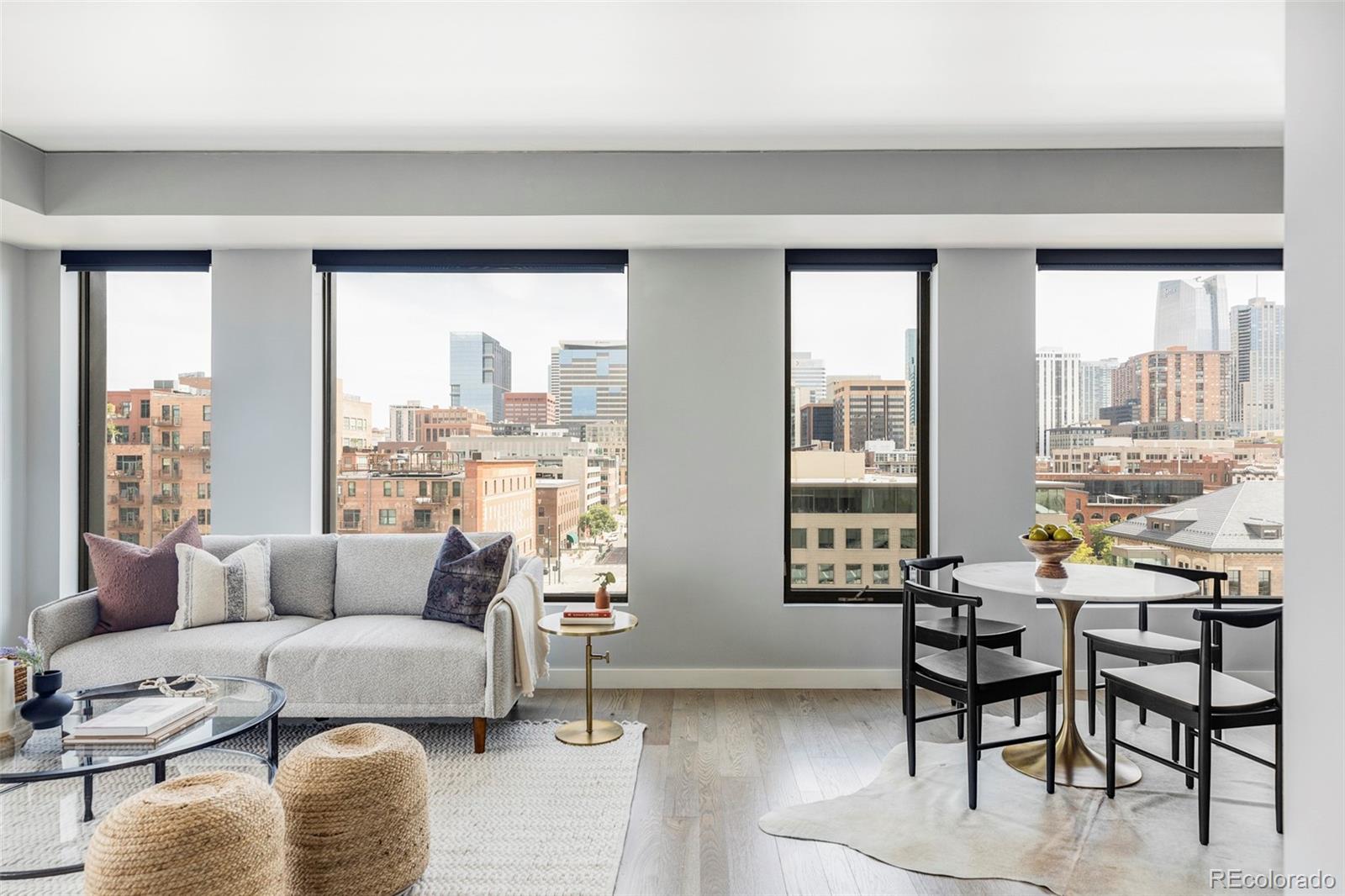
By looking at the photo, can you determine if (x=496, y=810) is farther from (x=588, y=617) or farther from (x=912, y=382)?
(x=912, y=382)

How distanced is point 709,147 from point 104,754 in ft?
10.8

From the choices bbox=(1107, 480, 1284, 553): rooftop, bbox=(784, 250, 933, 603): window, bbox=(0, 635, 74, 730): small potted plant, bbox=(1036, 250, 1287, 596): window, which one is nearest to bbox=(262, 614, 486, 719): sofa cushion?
bbox=(0, 635, 74, 730): small potted plant

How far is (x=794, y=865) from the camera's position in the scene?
2.45 metres

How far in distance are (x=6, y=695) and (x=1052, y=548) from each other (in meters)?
3.60

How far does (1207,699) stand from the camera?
2.52m

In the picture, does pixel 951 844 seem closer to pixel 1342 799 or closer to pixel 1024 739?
pixel 1024 739

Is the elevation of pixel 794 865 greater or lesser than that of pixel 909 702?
lesser

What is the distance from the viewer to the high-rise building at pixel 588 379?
4.59 metres

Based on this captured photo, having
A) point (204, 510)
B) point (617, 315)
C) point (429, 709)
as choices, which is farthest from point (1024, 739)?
point (204, 510)

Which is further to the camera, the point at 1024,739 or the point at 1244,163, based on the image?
the point at 1244,163

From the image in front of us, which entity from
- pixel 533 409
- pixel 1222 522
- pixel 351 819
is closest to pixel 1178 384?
pixel 1222 522

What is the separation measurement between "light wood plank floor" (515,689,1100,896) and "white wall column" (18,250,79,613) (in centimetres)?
284

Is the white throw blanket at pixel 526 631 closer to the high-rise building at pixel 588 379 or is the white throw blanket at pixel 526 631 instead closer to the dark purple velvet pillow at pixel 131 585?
the high-rise building at pixel 588 379

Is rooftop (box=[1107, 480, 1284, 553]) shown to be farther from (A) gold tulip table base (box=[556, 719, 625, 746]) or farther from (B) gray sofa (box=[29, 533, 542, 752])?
(B) gray sofa (box=[29, 533, 542, 752])
